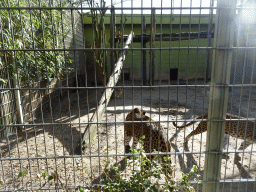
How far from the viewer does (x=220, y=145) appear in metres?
2.08

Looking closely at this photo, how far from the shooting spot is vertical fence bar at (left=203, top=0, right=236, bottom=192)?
1.87 metres

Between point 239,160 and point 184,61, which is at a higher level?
point 184,61

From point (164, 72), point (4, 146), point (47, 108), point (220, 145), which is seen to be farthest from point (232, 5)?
point (164, 72)

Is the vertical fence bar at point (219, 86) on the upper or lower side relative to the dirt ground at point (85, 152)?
upper

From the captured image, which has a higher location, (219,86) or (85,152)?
(219,86)

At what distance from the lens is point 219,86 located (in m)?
1.97

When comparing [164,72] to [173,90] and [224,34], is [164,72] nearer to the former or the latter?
[173,90]

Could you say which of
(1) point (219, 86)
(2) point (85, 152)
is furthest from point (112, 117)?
(1) point (219, 86)

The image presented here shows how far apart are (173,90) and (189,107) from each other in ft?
11.6

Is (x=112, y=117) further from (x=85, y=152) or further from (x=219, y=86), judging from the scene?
(x=219, y=86)

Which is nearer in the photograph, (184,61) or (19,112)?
(19,112)

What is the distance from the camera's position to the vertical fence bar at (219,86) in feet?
6.15

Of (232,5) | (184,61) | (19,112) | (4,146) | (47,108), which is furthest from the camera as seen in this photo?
(184,61)

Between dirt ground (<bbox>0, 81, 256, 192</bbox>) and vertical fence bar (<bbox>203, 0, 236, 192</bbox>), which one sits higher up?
vertical fence bar (<bbox>203, 0, 236, 192</bbox>)
